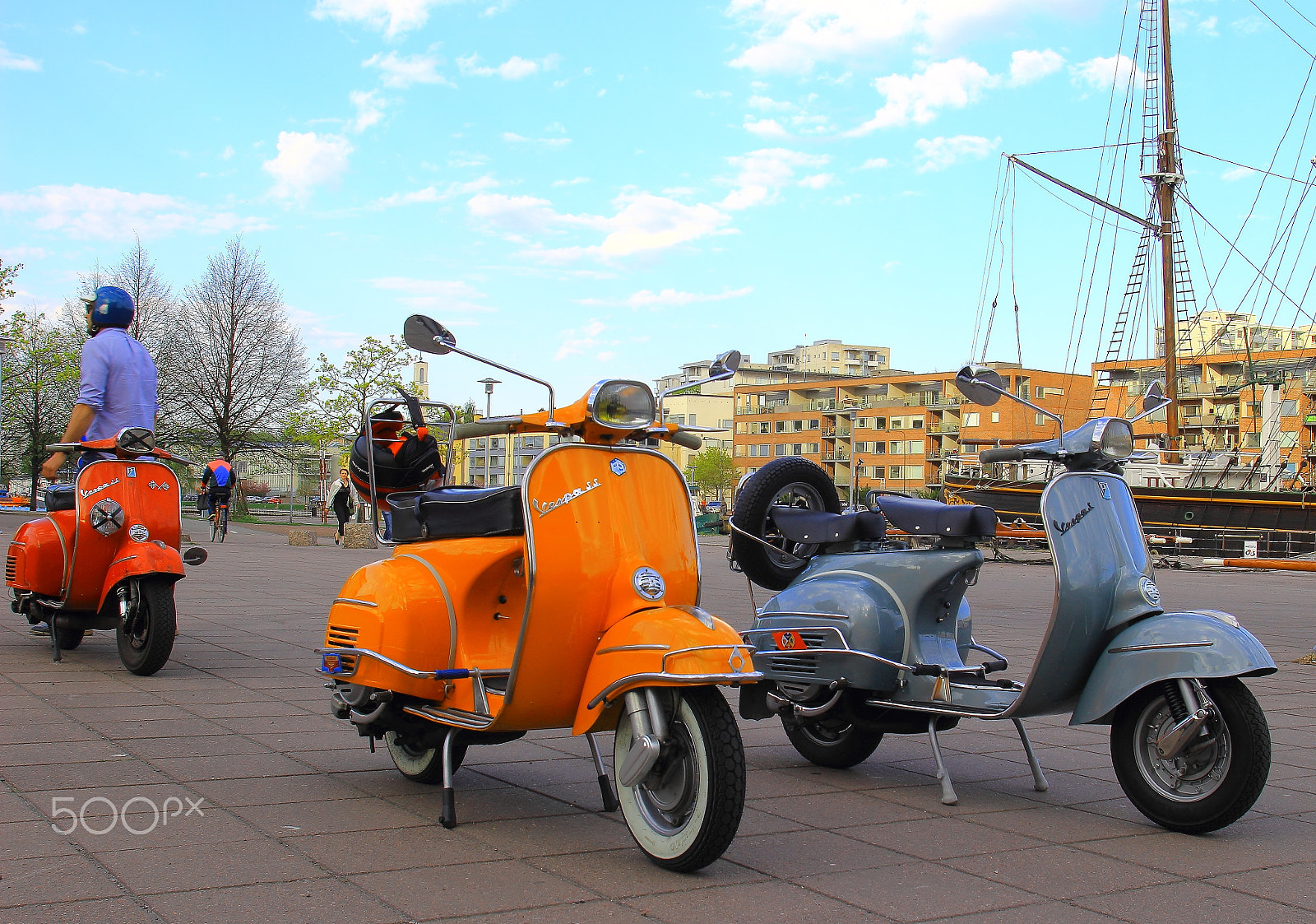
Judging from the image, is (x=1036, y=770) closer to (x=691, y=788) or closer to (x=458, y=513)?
(x=691, y=788)

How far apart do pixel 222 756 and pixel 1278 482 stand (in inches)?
1686

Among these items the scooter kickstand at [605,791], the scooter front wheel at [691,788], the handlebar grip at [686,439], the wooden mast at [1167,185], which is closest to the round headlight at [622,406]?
the handlebar grip at [686,439]

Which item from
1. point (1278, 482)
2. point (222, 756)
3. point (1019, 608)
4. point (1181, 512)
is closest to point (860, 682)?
point (222, 756)

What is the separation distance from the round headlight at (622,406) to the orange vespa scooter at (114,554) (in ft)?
12.4

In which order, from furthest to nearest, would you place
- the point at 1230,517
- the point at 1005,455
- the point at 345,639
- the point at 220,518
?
the point at 1230,517 → the point at 220,518 → the point at 1005,455 → the point at 345,639

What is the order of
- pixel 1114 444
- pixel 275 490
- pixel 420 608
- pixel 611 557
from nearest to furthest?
1. pixel 611 557
2. pixel 420 608
3. pixel 1114 444
4. pixel 275 490

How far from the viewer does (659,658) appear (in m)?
3.30

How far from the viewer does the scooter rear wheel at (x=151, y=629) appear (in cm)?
636

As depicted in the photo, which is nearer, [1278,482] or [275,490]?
[1278,482]

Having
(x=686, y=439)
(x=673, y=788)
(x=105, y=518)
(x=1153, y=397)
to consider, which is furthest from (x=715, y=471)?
(x=673, y=788)

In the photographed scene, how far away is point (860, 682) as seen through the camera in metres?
4.70

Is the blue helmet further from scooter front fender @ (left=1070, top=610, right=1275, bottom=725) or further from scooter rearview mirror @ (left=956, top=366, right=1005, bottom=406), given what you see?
scooter front fender @ (left=1070, top=610, right=1275, bottom=725)

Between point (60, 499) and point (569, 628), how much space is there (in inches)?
189

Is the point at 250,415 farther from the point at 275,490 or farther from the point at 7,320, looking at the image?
the point at 275,490
